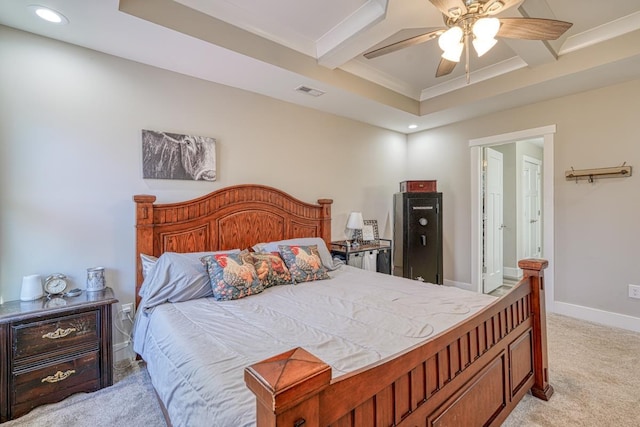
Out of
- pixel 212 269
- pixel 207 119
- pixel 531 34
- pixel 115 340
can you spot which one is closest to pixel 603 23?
pixel 531 34

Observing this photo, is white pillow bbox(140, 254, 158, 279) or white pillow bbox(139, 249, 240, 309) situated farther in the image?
white pillow bbox(140, 254, 158, 279)

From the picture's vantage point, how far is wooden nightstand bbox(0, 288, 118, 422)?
1794mm

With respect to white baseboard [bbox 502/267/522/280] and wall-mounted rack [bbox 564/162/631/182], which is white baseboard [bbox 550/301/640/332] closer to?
wall-mounted rack [bbox 564/162/631/182]

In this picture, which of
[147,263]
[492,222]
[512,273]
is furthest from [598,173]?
[147,263]

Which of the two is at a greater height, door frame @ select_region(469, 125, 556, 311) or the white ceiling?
the white ceiling

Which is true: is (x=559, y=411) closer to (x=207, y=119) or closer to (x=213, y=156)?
(x=213, y=156)

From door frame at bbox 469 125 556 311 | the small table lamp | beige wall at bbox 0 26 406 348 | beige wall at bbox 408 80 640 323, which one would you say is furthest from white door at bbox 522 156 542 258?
beige wall at bbox 0 26 406 348

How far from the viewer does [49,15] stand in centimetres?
198

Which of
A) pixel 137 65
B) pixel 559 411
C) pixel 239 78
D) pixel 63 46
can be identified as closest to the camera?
pixel 559 411

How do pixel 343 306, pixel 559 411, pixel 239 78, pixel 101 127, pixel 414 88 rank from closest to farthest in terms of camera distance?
pixel 559 411 → pixel 343 306 → pixel 101 127 → pixel 239 78 → pixel 414 88

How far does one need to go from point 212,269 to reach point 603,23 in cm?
394

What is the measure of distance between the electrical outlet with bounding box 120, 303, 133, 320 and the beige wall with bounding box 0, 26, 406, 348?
0.10 metres

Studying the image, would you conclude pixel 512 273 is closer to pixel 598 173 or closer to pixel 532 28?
pixel 598 173

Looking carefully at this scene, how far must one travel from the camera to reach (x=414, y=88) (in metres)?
4.02
